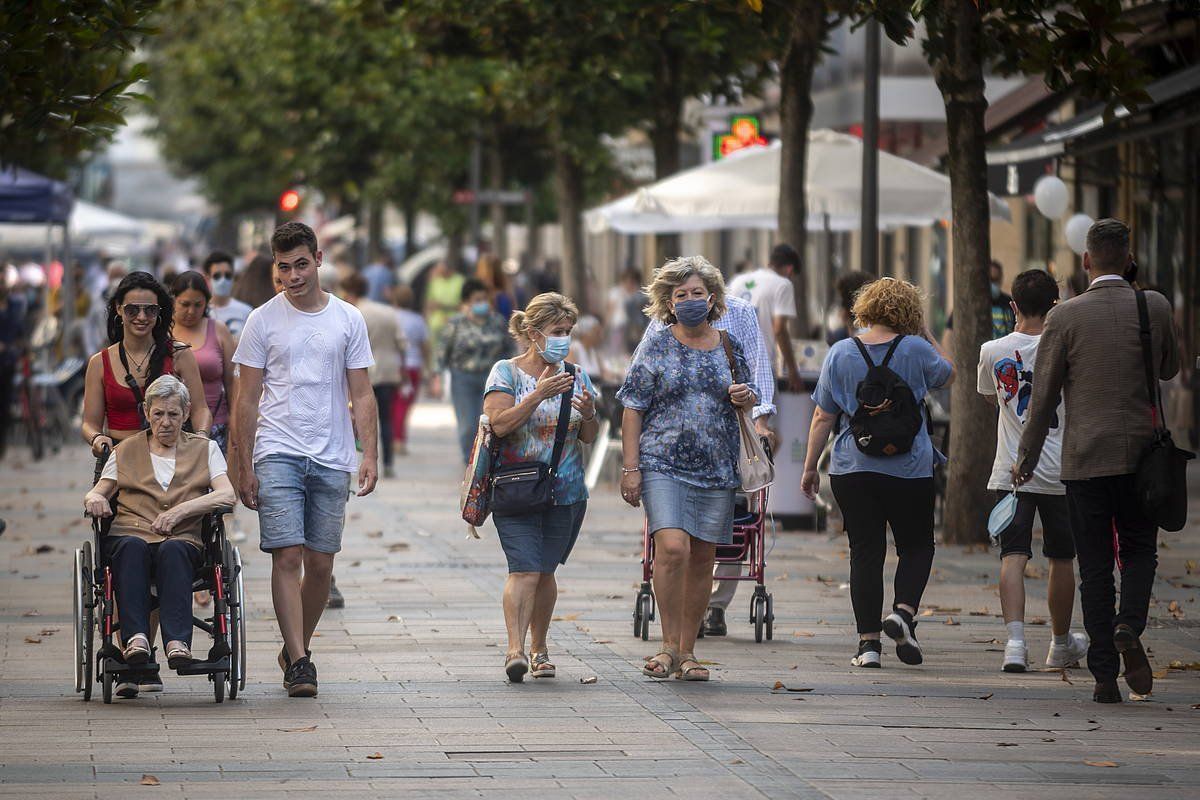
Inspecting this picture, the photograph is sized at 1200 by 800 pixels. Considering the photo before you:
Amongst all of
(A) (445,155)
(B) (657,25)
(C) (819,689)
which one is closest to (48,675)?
(C) (819,689)

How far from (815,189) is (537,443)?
9623 mm

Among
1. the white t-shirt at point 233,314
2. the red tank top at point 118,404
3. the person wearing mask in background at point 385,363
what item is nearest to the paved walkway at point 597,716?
the red tank top at point 118,404

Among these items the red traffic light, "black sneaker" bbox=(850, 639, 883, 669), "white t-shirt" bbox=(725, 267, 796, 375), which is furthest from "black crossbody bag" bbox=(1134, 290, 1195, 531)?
the red traffic light

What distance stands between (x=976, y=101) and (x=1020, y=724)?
674 cm

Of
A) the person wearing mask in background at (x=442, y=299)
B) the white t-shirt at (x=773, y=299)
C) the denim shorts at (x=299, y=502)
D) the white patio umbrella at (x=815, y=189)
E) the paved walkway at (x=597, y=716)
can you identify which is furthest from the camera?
the person wearing mask in background at (x=442, y=299)

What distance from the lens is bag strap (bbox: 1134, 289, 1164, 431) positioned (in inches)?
347

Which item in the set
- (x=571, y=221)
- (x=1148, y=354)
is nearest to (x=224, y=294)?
(x=1148, y=354)

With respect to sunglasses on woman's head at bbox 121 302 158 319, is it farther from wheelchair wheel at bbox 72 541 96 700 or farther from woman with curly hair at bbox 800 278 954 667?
woman with curly hair at bbox 800 278 954 667

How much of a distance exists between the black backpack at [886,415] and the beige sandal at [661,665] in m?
1.27

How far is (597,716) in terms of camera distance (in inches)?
334

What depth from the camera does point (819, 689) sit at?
362 inches

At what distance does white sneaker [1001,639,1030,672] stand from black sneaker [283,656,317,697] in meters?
3.01

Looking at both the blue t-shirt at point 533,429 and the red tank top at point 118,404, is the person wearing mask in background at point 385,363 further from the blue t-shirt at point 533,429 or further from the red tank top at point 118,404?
the blue t-shirt at point 533,429

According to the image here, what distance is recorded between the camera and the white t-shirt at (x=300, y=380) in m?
9.01
